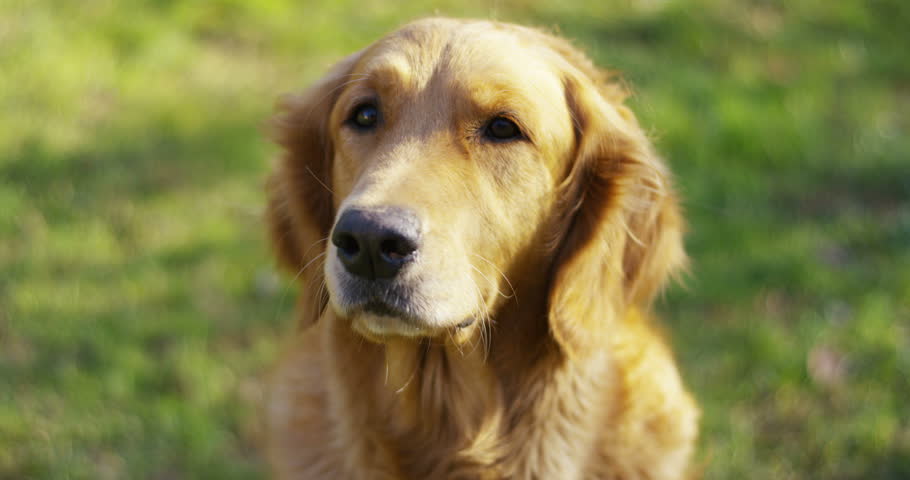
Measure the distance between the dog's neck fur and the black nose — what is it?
1.86ft

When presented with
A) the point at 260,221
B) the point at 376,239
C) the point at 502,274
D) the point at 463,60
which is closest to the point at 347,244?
the point at 376,239

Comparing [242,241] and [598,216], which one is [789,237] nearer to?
[598,216]

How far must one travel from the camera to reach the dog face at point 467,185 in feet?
7.36

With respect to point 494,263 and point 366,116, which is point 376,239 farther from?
point 366,116

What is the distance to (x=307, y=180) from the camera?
3012 millimetres

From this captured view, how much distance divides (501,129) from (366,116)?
44 centimetres

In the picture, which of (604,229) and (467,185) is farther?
(604,229)

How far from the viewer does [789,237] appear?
4.82 metres

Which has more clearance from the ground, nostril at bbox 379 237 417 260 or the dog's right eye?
the dog's right eye

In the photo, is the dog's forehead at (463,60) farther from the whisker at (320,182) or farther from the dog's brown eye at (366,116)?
the whisker at (320,182)

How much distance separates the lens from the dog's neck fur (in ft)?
8.93

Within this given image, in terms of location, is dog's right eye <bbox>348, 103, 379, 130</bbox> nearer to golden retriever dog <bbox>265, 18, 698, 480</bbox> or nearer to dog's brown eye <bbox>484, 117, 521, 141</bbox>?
golden retriever dog <bbox>265, 18, 698, 480</bbox>

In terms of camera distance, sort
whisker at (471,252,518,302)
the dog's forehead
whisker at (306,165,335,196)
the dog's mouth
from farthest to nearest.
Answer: whisker at (306,165,335,196) < the dog's forehead < whisker at (471,252,518,302) < the dog's mouth

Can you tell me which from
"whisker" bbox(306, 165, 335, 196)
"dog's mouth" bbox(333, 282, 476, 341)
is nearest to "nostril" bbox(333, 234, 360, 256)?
"dog's mouth" bbox(333, 282, 476, 341)
